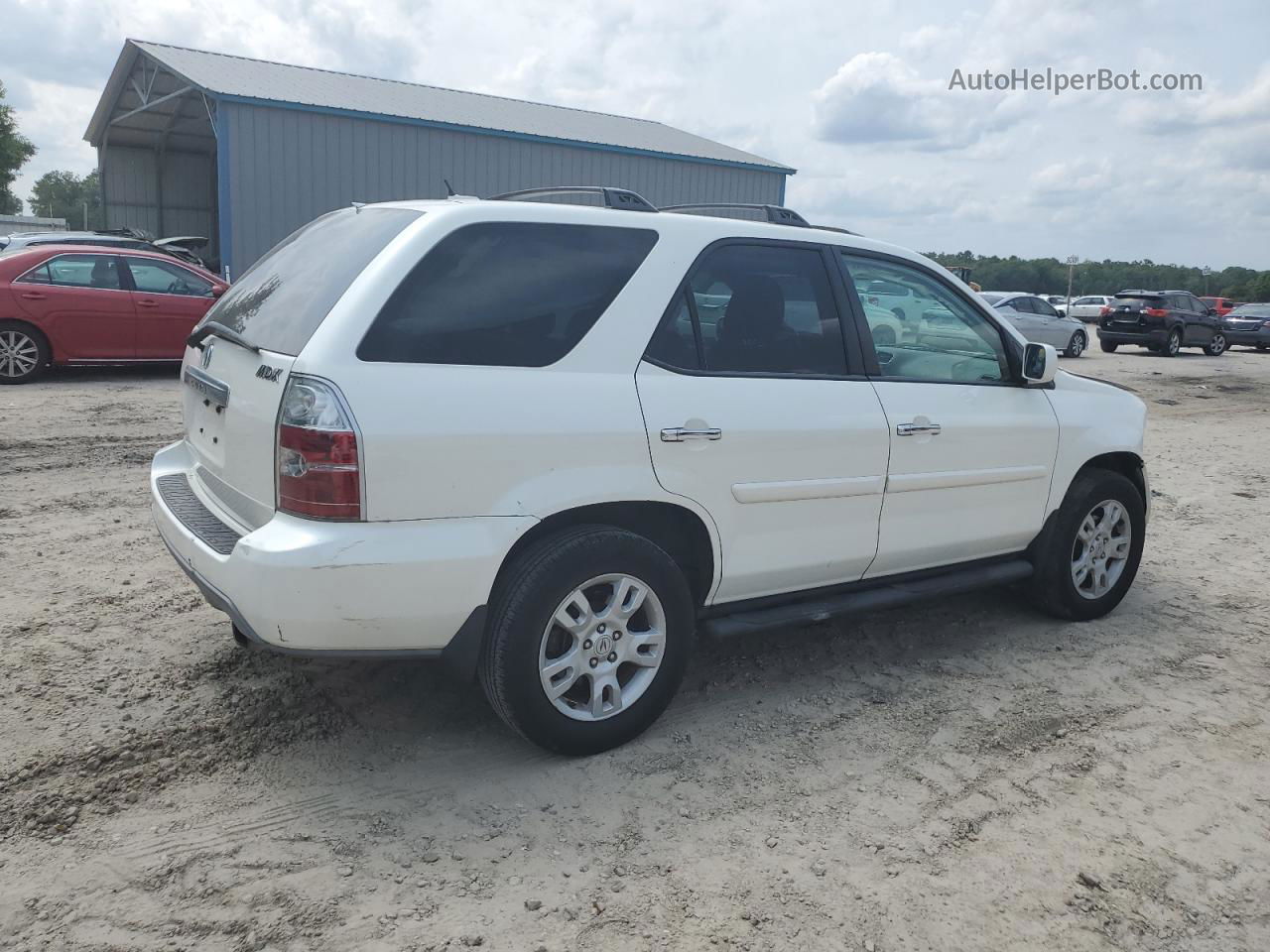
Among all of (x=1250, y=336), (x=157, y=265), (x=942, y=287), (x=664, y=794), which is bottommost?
(x=664, y=794)

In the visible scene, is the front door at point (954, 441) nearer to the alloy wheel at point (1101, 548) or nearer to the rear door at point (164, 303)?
the alloy wheel at point (1101, 548)

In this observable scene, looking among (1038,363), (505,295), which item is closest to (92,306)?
(505,295)

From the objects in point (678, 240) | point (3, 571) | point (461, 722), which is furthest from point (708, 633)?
point (3, 571)

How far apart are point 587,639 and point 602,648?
8cm

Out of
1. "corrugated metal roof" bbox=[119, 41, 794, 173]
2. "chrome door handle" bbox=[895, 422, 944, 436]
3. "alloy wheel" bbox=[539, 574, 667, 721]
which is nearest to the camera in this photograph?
"alloy wheel" bbox=[539, 574, 667, 721]

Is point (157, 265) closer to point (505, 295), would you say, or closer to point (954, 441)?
point (505, 295)

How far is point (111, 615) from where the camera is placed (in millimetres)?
4562

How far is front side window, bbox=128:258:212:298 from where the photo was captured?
38.3 feet

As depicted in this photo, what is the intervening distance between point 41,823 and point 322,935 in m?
1.03

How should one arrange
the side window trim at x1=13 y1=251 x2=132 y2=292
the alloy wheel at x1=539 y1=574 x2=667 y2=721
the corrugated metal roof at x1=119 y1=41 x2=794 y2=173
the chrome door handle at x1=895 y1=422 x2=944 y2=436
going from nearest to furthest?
the alloy wheel at x1=539 y1=574 x2=667 y2=721
the chrome door handle at x1=895 y1=422 x2=944 y2=436
the side window trim at x1=13 y1=251 x2=132 y2=292
the corrugated metal roof at x1=119 y1=41 x2=794 y2=173

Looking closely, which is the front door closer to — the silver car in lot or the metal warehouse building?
the metal warehouse building

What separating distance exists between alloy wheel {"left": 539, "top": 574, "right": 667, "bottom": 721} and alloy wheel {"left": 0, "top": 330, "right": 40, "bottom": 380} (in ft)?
32.7

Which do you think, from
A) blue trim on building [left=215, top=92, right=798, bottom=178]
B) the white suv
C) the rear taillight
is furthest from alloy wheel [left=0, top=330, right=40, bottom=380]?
the rear taillight

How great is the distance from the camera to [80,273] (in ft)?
37.3
